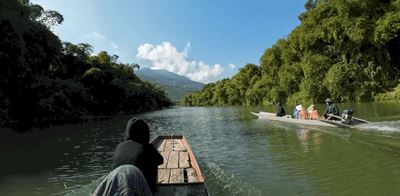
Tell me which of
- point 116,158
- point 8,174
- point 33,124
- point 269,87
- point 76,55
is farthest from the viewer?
point 269,87

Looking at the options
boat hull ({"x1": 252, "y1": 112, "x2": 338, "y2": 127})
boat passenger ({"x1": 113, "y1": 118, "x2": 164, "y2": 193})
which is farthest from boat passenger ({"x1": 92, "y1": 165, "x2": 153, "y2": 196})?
boat hull ({"x1": 252, "y1": 112, "x2": 338, "y2": 127})

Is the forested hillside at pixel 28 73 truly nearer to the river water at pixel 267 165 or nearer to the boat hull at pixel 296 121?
the river water at pixel 267 165

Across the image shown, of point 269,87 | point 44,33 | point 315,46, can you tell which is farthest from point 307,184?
point 269,87

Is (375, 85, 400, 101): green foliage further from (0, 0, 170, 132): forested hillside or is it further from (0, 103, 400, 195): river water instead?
(0, 0, 170, 132): forested hillside

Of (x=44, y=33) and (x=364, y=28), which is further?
(x=364, y=28)

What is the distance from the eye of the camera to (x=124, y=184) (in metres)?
4.84

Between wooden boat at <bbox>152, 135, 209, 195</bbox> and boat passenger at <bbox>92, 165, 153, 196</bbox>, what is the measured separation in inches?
129

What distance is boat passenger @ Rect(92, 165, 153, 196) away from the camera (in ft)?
15.8

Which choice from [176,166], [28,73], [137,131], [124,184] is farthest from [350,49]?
[124,184]

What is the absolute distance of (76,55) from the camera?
72.4 m

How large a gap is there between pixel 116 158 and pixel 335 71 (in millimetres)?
60435

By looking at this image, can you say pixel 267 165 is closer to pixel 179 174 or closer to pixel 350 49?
pixel 179 174

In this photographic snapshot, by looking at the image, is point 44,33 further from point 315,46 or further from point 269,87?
point 269,87

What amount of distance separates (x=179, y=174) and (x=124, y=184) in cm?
524
